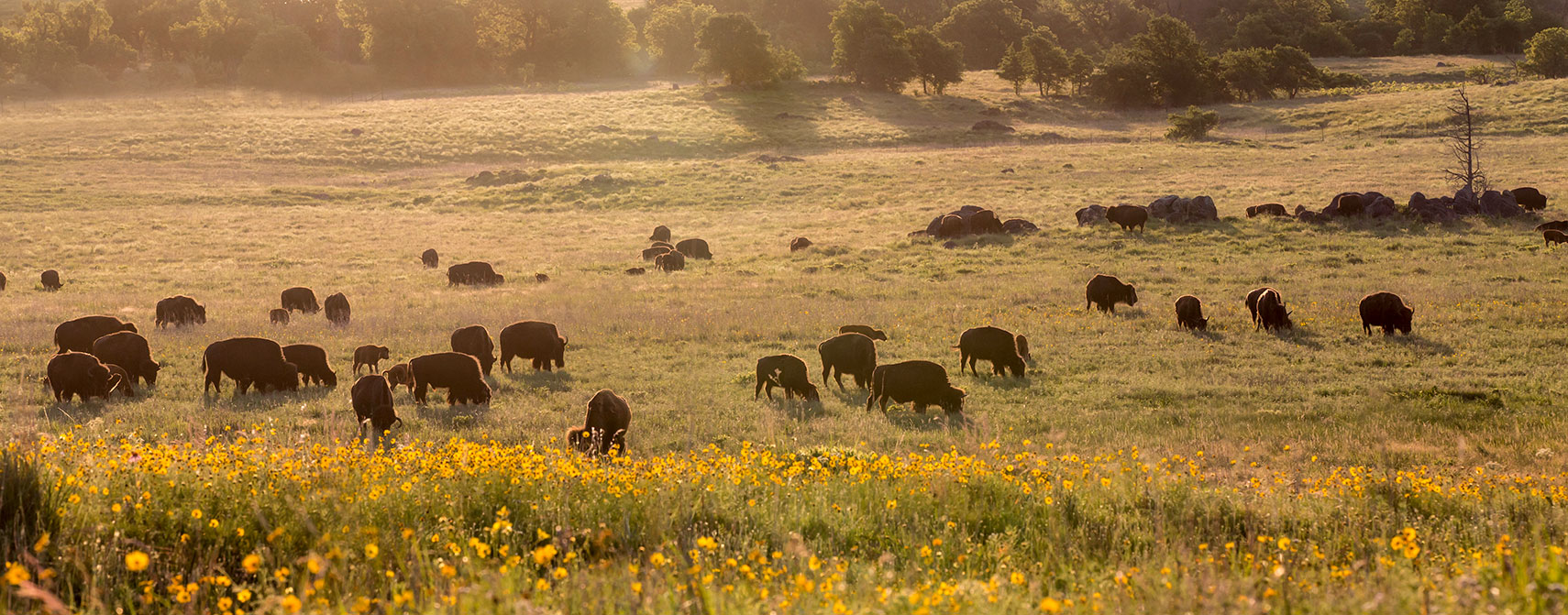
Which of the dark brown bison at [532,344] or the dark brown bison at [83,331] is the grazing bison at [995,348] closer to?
the dark brown bison at [532,344]

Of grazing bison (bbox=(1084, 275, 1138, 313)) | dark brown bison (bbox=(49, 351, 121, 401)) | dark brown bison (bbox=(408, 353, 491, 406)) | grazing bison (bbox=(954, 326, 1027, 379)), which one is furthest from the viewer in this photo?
grazing bison (bbox=(1084, 275, 1138, 313))

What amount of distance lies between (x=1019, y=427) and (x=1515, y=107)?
62586 millimetres

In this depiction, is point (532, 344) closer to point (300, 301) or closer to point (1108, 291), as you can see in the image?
point (300, 301)

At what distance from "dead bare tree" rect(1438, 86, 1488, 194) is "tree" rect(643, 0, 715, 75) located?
244ft

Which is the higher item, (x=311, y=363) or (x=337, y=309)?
(x=311, y=363)

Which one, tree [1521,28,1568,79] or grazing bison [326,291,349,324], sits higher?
tree [1521,28,1568,79]

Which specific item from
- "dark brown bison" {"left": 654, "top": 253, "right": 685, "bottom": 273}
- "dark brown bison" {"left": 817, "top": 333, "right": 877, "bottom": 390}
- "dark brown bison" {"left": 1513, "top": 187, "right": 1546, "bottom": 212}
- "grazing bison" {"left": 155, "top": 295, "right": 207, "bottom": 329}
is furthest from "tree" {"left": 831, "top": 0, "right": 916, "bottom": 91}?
"dark brown bison" {"left": 817, "top": 333, "right": 877, "bottom": 390}

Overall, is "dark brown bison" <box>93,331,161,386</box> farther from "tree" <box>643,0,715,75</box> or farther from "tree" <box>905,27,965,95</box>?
"tree" <box>643,0,715,75</box>

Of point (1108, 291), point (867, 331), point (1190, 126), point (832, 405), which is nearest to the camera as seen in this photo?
point (832, 405)

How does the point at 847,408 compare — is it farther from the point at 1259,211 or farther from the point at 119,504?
the point at 1259,211

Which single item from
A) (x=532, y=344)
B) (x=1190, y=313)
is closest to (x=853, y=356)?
Answer: (x=532, y=344)

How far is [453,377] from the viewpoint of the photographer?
13859 mm

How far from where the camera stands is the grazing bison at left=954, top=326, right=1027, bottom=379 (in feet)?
51.5

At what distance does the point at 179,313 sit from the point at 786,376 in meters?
14.0
